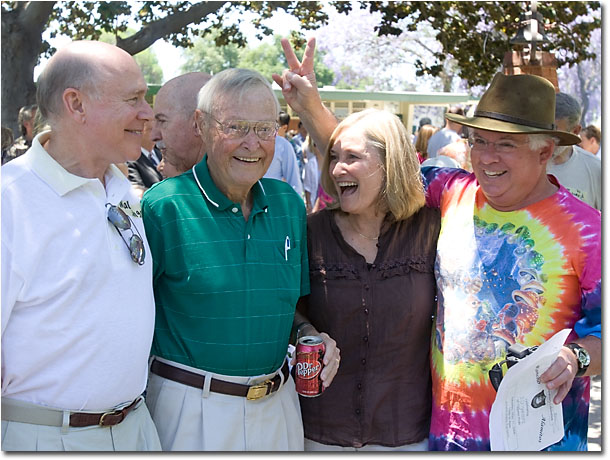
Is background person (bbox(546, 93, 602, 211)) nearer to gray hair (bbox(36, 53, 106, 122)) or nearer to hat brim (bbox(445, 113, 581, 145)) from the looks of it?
hat brim (bbox(445, 113, 581, 145))

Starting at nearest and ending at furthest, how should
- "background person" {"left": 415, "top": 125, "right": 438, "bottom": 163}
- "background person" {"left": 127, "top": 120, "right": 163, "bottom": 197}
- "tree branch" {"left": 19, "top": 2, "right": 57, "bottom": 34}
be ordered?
"background person" {"left": 127, "top": 120, "right": 163, "bottom": 197}, "tree branch" {"left": 19, "top": 2, "right": 57, "bottom": 34}, "background person" {"left": 415, "top": 125, "right": 438, "bottom": 163}

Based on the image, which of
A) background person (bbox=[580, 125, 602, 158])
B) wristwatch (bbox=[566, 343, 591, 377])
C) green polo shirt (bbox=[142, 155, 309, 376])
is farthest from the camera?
background person (bbox=[580, 125, 602, 158])

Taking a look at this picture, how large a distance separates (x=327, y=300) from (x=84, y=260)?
42.4 inches

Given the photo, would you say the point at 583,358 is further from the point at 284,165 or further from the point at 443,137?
the point at 443,137

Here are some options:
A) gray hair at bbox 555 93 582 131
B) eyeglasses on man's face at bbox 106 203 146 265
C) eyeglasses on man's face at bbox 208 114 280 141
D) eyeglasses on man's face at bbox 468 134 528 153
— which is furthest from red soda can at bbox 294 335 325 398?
gray hair at bbox 555 93 582 131

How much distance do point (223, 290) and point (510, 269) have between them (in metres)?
1.10

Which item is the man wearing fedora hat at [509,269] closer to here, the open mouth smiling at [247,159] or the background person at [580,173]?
the open mouth smiling at [247,159]

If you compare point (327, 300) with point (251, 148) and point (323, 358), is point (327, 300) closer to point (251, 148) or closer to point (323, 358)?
point (323, 358)

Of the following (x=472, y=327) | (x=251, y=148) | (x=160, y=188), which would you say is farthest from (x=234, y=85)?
(x=472, y=327)

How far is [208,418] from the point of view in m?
2.55

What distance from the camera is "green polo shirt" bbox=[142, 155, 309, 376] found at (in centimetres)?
254

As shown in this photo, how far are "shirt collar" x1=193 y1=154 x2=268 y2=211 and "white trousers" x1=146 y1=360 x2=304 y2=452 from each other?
0.63 m

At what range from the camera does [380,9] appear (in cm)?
825

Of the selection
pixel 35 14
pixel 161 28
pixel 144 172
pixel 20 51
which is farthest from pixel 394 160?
pixel 20 51
